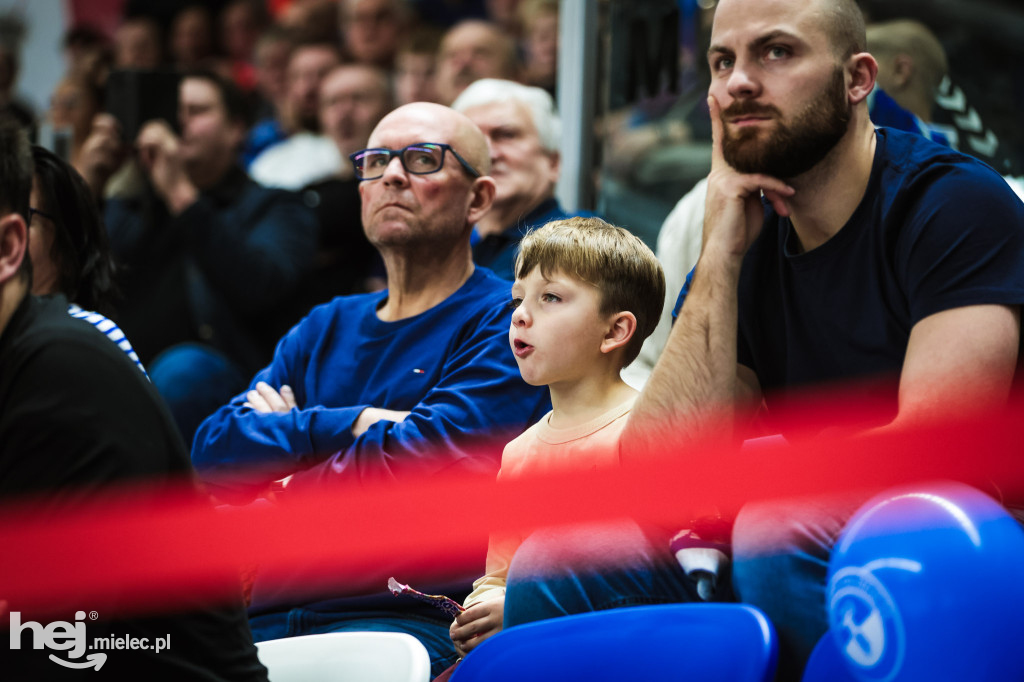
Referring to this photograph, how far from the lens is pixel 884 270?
2002 mm

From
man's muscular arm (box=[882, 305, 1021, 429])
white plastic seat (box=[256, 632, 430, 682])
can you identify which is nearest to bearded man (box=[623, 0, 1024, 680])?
man's muscular arm (box=[882, 305, 1021, 429])

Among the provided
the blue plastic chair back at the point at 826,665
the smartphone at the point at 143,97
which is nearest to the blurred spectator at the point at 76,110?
the smartphone at the point at 143,97

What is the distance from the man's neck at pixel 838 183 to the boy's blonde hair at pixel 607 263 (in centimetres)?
29

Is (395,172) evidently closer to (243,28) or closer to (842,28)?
(842,28)

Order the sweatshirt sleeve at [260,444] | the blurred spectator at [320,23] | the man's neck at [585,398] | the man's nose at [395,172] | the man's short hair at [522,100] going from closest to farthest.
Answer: the man's neck at [585,398], the sweatshirt sleeve at [260,444], the man's nose at [395,172], the man's short hair at [522,100], the blurred spectator at [320,23]

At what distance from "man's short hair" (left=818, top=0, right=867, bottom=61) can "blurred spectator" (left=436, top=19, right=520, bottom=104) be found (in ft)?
7.09

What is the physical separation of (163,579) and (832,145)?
1.29m

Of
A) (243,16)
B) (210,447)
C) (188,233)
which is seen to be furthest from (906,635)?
(243,16)

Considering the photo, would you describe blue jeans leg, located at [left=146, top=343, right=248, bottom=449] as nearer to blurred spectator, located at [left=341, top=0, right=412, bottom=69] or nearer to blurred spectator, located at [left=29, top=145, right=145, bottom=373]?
blurred spectator, located at [left=29, top=145, right=145, bottom=373]

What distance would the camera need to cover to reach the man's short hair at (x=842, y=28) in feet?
6.85

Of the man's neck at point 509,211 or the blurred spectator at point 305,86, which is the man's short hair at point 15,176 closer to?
the man's neck at point 509,211

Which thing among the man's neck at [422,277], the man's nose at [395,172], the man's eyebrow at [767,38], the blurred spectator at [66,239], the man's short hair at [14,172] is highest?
the man's eyebrow at [767,38]

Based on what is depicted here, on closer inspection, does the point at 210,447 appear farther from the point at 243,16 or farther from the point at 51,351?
the point at 243,16

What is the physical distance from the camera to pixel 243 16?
628 cm
